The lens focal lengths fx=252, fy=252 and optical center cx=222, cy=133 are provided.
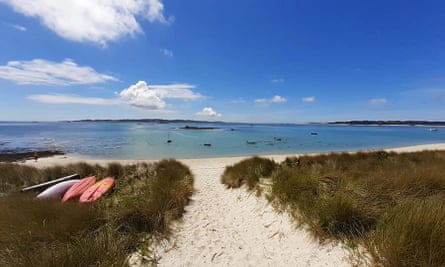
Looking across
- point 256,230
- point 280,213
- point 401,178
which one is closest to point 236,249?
point 256,230

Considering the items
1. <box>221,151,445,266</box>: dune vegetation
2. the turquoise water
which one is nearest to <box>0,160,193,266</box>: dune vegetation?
<box>221,151,445,266</box>: dune vegetation

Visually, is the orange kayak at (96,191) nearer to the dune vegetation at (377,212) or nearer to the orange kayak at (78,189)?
the orange kayak at (78,189)

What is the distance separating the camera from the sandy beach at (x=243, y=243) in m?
4.05

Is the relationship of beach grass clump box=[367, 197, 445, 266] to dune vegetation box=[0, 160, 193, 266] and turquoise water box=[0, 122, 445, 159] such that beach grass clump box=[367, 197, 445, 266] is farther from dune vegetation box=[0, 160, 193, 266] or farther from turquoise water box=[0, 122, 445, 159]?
turquoise water box=[0, 122, 445, 159]

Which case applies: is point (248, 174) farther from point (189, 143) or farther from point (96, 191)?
point (189, 143)

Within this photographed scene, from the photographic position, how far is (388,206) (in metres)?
4.57

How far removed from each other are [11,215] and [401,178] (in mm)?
8236

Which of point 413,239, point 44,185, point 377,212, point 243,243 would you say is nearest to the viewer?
point 413,239

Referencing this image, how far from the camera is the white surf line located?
407 centimetres

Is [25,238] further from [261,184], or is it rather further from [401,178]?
[401,178]

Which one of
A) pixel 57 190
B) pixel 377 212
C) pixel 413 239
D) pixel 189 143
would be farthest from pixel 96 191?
pixel 189 143

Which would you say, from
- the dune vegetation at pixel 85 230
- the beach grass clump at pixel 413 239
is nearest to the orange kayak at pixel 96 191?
the dune vegetation at pixel 85 230

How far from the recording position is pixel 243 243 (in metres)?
4.82

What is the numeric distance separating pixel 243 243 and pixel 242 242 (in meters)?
0.05
